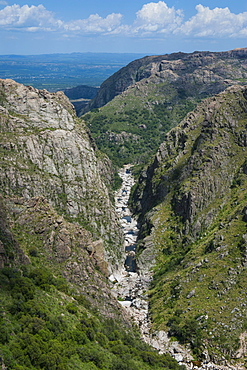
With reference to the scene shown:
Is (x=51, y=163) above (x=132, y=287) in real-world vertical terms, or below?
above

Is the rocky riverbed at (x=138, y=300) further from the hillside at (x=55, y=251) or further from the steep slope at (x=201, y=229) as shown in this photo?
the hillside at (x=55, y=251)

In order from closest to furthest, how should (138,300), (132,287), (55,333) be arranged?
(55,333)
(138,300)
(132,287)

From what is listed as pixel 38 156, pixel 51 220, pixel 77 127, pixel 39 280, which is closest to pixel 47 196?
pixel 38 156

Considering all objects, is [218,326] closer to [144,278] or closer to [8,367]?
[144,278]

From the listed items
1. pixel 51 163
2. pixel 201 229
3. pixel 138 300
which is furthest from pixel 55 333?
pixel 51 163

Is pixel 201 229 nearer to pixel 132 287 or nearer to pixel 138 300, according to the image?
pixel 132 287

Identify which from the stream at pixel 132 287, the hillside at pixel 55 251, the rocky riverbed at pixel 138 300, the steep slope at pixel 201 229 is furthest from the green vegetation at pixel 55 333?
the stream at pixel 132 287
